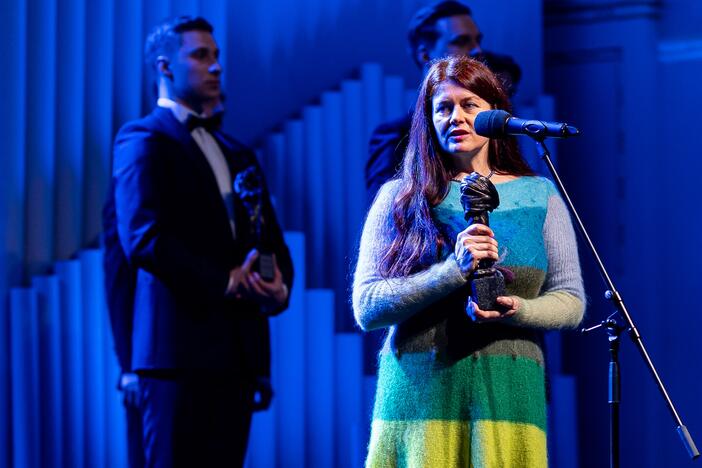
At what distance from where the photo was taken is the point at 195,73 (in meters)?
3.83

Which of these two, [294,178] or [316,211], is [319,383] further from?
[294,178]

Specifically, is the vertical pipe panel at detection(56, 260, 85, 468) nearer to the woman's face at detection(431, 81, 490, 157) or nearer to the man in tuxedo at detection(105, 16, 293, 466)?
the man in tuxedo at detection(105, 16, 293, 466)

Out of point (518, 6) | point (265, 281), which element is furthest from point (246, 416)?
point (518, 6)

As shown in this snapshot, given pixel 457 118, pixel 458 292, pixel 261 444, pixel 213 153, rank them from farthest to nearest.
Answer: pixel 261 444, pixel 213 153, pixel 457 118, pixel 458 292

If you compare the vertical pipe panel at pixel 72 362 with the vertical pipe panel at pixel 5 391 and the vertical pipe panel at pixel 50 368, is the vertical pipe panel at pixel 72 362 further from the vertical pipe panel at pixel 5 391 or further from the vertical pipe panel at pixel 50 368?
the vertical pipe panel at pixel 5 391

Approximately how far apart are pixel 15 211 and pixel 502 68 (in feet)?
5.51

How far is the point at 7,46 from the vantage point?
4152mm

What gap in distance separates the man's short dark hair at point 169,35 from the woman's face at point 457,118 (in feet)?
4.97

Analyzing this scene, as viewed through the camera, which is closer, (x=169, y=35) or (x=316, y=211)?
(x=169, y=35)

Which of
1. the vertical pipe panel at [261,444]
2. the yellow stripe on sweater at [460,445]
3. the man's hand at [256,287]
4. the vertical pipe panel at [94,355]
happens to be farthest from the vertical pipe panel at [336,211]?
the yellow stripe on sweater at [460,445]

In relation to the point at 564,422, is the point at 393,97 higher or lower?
higher

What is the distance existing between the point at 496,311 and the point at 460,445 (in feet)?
0.87

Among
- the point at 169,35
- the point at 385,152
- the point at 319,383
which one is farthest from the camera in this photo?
the point at 319,383

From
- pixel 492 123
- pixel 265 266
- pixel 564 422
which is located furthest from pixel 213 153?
pixel 564 422
